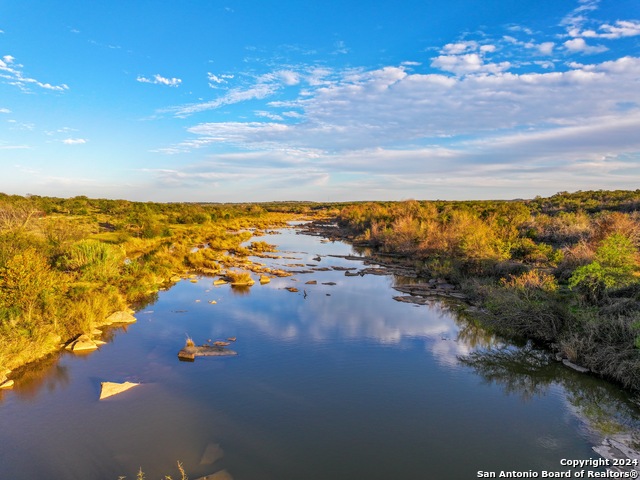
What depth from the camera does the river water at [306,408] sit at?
7.83m

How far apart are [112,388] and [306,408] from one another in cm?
534

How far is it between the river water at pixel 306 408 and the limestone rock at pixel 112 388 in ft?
0.82

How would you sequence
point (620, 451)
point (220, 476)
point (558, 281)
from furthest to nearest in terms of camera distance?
point (558, 281) → point (620, 451) → point (220, 476)

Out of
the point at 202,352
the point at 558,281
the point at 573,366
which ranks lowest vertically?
the point at 573,366

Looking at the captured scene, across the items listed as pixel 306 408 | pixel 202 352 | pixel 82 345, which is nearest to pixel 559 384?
pixel 306 408

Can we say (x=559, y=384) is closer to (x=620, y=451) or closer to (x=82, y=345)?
(x=620, y=451)

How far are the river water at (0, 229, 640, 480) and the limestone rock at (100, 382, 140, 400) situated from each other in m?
0.25

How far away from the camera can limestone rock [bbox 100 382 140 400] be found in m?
10.1

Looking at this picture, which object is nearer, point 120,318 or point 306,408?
point 306,408

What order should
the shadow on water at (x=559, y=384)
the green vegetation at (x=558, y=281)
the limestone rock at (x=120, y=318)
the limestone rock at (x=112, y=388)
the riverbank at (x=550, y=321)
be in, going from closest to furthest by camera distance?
the shadow on water at (x=559, y=384) < the limestone rock at (x=112, y=388) < the riverbank at (x=550, y=321) < the green vegetation at (x=558, y=281) < the limestone rock at (x=120, y=318)

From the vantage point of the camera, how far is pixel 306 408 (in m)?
9.80

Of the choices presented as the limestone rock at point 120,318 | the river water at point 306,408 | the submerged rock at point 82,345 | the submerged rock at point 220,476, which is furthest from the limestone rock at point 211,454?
the limestone rock at point 120,318

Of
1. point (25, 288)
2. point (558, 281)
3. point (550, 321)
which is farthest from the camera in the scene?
point (558, 281)

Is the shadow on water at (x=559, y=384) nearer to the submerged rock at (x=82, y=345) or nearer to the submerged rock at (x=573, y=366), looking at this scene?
the submerged rock at (x=573, y=366)
